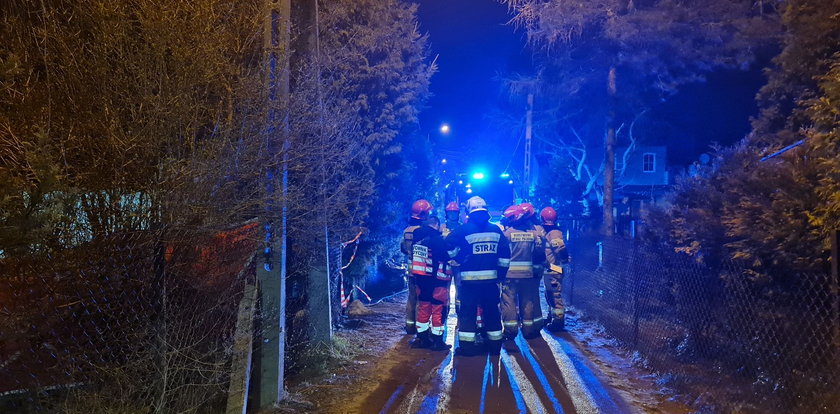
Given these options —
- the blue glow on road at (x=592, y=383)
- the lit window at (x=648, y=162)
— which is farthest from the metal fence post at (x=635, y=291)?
the lit window at (x=648, y=162)

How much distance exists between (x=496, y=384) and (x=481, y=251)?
6.50 feet

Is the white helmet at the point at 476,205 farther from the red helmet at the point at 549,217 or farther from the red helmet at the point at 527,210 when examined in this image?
the red helmet at the point at 549,217

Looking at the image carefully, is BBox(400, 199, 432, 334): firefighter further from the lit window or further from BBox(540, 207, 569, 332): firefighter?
the lit window

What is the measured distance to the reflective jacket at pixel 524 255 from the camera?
8.16 meters

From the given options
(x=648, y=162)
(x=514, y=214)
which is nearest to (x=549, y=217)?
(x=514, y=214)

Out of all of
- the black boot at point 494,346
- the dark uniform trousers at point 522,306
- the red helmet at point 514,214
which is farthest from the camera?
the red helmet at point 514,214

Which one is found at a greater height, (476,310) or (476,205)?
(476,205)

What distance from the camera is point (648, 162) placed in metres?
33.2

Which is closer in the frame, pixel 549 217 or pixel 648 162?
pixel 549 217

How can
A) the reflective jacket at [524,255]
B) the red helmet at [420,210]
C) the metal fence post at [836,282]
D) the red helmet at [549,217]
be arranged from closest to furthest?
1. the metal fence post at [836,282]
2. the reflective jacket at [524,255]
3. the red helmet at [420,210]
4. the red helmet at [549,217]

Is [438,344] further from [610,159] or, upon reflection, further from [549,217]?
[610,159]

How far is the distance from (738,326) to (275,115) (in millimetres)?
4741

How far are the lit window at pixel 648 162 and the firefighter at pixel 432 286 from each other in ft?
95.3

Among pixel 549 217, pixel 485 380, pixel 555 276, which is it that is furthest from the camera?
pixel 549 217
